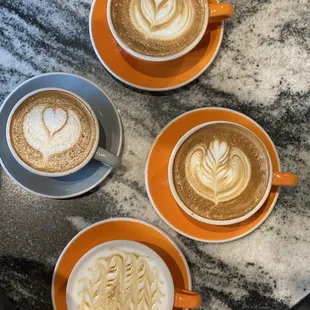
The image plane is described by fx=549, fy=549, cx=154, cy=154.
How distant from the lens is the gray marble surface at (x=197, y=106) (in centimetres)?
112

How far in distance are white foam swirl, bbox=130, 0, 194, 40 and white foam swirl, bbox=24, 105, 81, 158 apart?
0.72 feet

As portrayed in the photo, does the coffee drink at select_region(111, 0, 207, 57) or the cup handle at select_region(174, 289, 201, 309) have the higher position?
the coffee drink at select_region(111, 0, 207, 57)

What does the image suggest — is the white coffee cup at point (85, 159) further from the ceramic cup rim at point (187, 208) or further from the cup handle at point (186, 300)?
the cup handle at point (186, 300)

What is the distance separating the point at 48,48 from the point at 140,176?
325mm

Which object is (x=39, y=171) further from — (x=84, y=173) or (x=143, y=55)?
(x=143, y=55)

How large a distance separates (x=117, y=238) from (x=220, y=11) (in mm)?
485

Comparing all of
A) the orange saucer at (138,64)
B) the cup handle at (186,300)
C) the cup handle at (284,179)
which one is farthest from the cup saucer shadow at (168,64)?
the cup handle at (186,300)

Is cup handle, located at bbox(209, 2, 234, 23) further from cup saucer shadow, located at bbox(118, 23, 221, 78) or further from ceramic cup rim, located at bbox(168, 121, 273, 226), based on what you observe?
ceramic cup rim, located at bbox(168, 121, 273, 226)

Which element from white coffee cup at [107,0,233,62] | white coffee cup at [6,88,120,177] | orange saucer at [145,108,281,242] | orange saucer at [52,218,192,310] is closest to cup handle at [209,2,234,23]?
white coffee cup at [107,0,233,62]

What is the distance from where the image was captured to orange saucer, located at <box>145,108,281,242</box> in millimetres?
1085

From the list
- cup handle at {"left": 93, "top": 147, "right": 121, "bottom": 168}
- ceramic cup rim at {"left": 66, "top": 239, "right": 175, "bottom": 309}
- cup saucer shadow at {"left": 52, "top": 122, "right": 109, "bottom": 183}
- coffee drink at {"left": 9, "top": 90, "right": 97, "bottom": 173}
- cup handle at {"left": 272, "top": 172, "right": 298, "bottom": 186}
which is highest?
coffee drink at {"left": 9, "top": 90, "right": 97, "bottom": 173}

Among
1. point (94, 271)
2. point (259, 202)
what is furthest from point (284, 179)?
point (94, 271)

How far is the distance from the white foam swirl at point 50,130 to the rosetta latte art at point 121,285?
0.23m

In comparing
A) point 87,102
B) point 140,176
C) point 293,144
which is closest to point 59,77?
point 87,102
